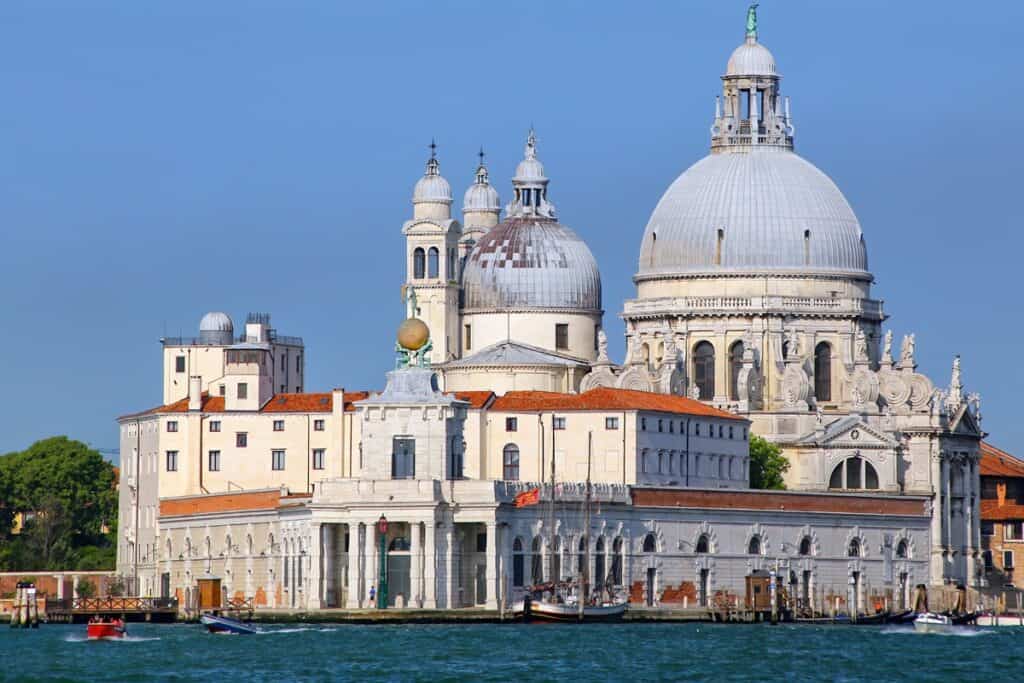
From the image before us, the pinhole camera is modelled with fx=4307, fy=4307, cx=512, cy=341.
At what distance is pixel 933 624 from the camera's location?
13812cm

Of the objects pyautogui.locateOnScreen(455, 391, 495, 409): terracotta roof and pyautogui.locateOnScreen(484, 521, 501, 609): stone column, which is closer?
pyautogui.locateOnScreen(484, 521, 501, 609): stone column

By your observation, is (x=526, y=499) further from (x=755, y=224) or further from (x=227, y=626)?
(x=755, y=224)

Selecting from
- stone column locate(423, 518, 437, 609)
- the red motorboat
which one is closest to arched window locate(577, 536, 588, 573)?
stone column locate(423, 518, 437, 609)

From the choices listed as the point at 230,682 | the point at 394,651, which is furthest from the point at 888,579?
the point at 230,682

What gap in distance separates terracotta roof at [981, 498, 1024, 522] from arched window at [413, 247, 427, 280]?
83.3 feet

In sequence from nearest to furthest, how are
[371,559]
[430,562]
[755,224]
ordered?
[430,562], [371,559], [755,224]

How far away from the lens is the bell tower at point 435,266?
16688 cm

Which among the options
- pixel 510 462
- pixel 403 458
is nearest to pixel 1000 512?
pixel 510 462

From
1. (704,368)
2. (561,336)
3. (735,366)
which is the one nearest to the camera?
(735,366)

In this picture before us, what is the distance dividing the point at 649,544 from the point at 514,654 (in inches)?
1163

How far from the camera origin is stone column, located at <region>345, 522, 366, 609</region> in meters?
140

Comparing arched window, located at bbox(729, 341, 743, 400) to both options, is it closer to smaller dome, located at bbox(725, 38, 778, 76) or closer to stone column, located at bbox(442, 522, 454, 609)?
smaller dome, located at bbox(725, 38, 778, 76)

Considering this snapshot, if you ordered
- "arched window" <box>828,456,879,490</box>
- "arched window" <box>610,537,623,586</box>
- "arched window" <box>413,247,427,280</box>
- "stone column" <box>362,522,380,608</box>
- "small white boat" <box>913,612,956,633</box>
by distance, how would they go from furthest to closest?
"arched window" <box>413,247,427,280</box>
"arched window" <box>828,456,879,490</box>
"arched window" <box>610,537,623,586</box>
"stone column" <box>362,522,380,608</box>
"small white boat" <box>913,612,956,633</box>

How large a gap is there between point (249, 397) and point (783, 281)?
21596 millimetres
